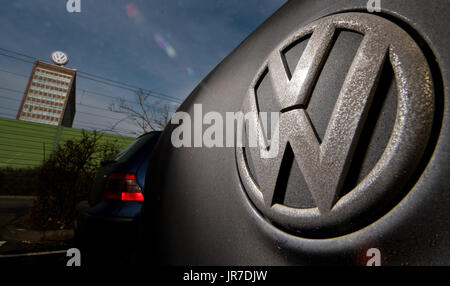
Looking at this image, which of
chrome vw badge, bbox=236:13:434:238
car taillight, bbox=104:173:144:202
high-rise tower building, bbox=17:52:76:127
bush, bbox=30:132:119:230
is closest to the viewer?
chrome vw badge, bbox=236:13:434:238

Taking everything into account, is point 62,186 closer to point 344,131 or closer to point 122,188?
point 122,188

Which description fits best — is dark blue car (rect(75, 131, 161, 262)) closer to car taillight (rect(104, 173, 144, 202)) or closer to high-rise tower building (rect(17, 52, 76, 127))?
car taillight (rect(104, 173, 144, 202))

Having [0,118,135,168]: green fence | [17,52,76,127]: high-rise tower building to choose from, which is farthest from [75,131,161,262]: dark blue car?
[17,52,76,127]: high-rise tower building

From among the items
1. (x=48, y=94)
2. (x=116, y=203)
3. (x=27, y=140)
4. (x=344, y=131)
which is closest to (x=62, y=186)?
(x=116, y=203)

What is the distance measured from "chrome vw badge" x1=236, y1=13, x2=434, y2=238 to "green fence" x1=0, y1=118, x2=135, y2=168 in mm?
12250

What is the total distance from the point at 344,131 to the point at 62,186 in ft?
20.7

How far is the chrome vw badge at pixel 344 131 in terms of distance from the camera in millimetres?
289

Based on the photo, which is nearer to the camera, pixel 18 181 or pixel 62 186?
pixel 62 186

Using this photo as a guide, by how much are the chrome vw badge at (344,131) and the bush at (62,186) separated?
19.3 ft

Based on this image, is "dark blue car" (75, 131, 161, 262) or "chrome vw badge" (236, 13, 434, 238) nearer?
"chrome vw badge" (236, 13, 434, 238)

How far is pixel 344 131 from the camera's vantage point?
1.12 ft

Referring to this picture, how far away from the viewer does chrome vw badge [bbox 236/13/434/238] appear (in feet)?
0.95
